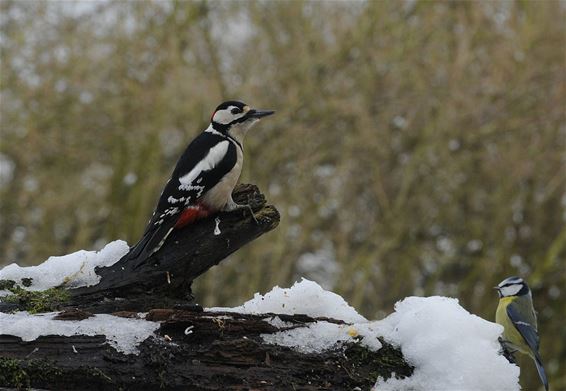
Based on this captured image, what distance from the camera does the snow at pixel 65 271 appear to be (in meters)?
3.71

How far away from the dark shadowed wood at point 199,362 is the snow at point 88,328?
1.1 inches

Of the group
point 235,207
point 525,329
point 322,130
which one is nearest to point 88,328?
point 235,207

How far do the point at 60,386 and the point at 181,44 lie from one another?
8.97 metres

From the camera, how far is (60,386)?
2.93 m

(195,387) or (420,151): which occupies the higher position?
(420,151)

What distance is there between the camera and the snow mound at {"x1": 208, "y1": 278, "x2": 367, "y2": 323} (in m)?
3.51

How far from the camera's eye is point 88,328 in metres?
3.09

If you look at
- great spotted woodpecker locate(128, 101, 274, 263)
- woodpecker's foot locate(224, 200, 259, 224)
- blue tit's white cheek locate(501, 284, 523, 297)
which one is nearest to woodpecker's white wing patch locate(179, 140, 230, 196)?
great spotted woodpecker locate(128, 101, 274, 263)

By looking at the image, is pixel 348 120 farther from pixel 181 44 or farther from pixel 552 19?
pixel 552 19

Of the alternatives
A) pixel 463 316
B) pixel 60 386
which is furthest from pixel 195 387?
pixel 463 316

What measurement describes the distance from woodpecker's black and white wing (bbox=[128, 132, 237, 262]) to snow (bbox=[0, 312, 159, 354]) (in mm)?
707

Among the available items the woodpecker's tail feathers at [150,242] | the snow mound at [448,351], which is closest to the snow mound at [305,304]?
the snow mound at [448,351]

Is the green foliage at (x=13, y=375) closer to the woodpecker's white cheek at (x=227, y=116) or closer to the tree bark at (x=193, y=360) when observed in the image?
the tree bark at (x=193, y=360)

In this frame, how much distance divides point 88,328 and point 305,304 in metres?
0.89
